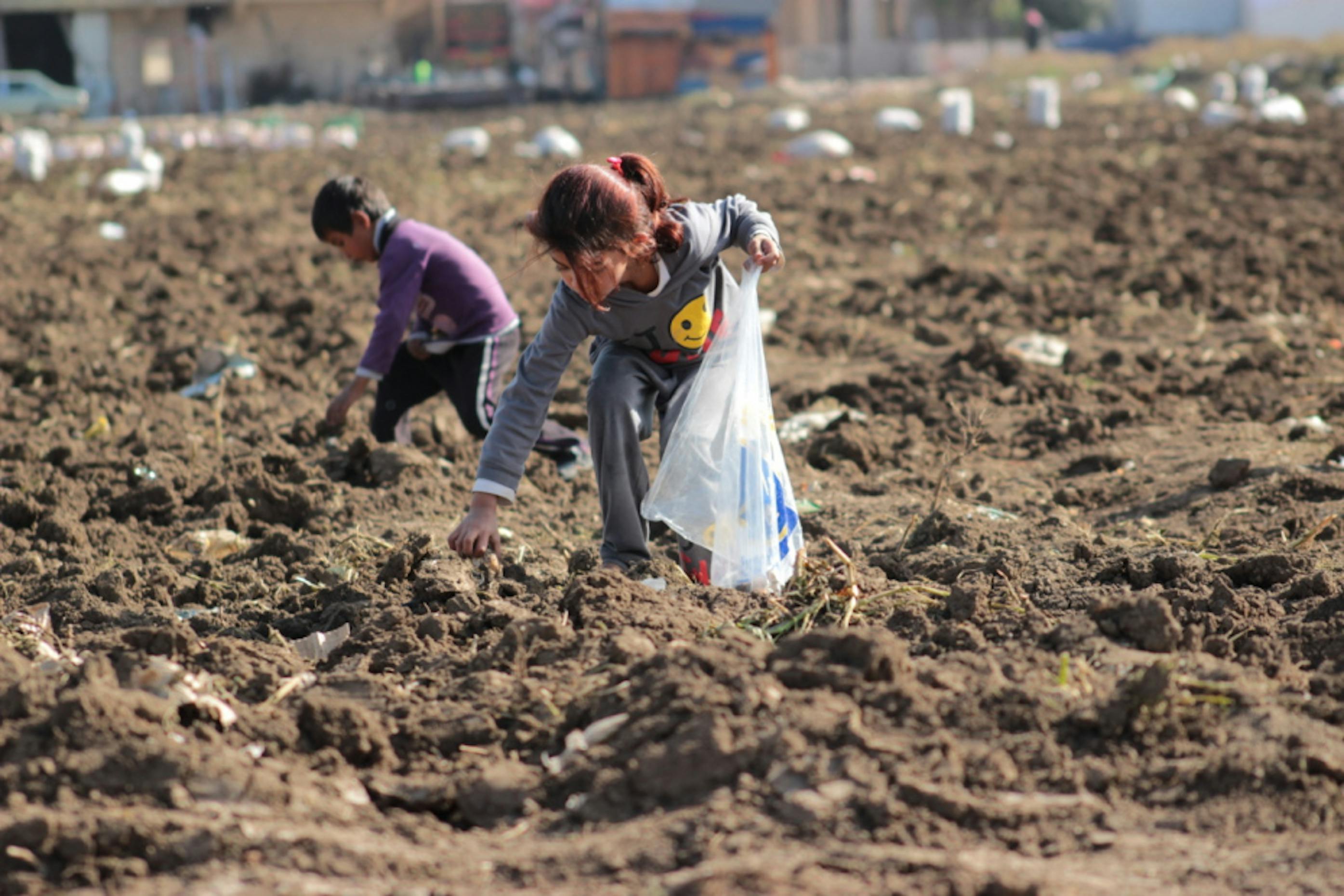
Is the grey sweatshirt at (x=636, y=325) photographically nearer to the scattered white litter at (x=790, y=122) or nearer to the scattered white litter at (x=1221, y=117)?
the scattered white litter at (x=1221, y=117)

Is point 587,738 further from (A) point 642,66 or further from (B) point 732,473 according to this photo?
(A) point 642,66

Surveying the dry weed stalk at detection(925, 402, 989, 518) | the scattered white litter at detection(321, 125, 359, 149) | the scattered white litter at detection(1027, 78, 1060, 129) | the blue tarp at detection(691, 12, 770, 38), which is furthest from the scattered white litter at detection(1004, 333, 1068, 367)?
the blue tarp at detection(691, 12, 770, 38)

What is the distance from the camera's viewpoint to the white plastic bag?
142 inches

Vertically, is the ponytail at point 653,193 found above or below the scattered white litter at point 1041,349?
above

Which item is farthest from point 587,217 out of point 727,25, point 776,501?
point 727,25

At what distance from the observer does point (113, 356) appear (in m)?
7.31

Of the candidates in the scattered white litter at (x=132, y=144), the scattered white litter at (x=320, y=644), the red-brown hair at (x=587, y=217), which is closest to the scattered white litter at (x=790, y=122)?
the scattered white litter at (x=132, y=144)

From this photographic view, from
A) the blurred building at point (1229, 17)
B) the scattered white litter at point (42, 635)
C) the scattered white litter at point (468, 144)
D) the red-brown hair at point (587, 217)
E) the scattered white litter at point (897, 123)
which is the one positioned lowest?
the scattered white litter at point (42, 635)

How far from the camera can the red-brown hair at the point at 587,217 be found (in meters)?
3.28

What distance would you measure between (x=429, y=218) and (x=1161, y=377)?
276 inches

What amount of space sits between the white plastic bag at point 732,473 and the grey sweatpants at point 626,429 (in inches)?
5.1

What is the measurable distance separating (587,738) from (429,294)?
278 centimetres

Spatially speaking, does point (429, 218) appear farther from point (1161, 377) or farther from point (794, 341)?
point (1161, 377)

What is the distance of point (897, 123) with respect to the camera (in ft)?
68.5
